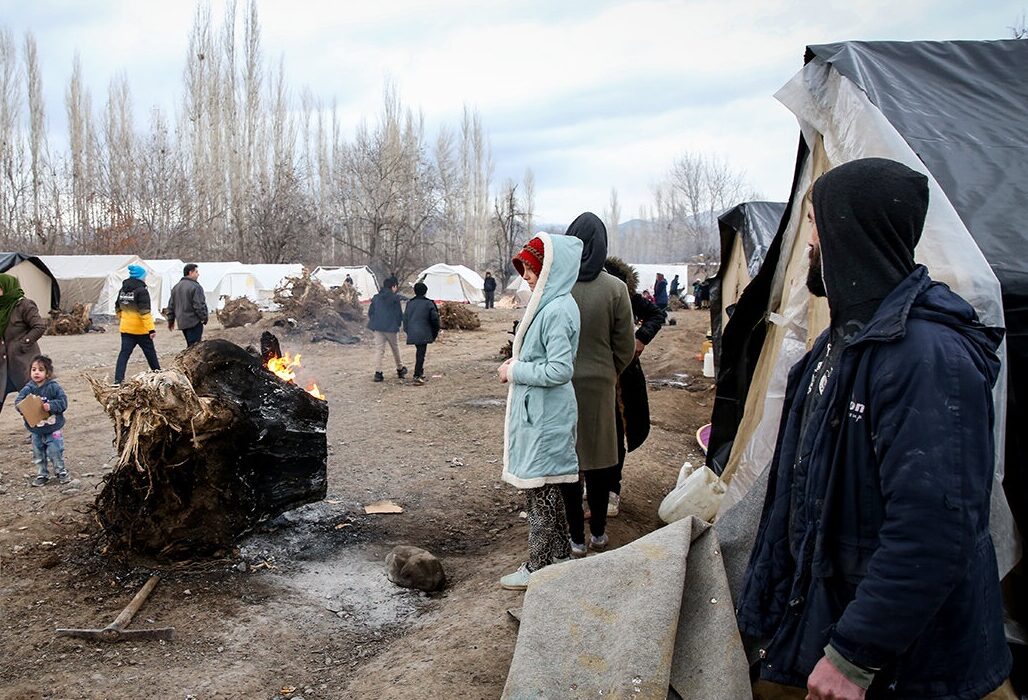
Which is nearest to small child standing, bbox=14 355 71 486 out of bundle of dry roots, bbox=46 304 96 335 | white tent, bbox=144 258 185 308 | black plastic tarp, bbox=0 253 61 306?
bundle of dry roots, bbox=46 304 96 335

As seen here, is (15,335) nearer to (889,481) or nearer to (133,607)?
(133,607)

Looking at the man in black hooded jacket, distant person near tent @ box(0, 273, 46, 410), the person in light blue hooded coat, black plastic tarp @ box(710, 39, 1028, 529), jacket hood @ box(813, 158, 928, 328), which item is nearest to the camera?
the man in black hooded jacket

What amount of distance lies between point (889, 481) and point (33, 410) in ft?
21.8

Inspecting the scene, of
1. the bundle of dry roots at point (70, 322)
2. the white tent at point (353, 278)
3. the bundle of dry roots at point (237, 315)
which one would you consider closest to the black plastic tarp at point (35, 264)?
the bundle of dry roots at point (70, 322)

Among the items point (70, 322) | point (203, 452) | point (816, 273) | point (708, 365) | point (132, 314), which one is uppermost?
point (816, 273)

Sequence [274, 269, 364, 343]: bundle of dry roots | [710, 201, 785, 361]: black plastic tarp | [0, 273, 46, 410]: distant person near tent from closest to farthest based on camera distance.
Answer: [0, 273, 46, 410]: distant person near tent, [710, 201, 785, 361]: black plastic tarp, [274, 269, 364, 343]: bundle of dry roots

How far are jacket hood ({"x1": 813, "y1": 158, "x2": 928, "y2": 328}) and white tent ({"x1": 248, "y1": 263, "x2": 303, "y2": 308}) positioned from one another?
2709 centimetres

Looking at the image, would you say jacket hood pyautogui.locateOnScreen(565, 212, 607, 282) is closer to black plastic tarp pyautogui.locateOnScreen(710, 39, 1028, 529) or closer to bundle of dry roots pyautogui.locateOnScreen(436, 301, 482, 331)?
black plastic tarp pyautogui.locateOnScreen(710, 39, 1028, 529)

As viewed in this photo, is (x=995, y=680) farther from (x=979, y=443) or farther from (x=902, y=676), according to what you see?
(x=979, y=443)

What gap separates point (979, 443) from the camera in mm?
1518

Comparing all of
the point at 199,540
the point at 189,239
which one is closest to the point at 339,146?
the point at 189,239

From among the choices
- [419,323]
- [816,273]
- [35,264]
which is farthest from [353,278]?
[816,273]

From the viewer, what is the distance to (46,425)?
6102 mm

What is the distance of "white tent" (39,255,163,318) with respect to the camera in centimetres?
2327
